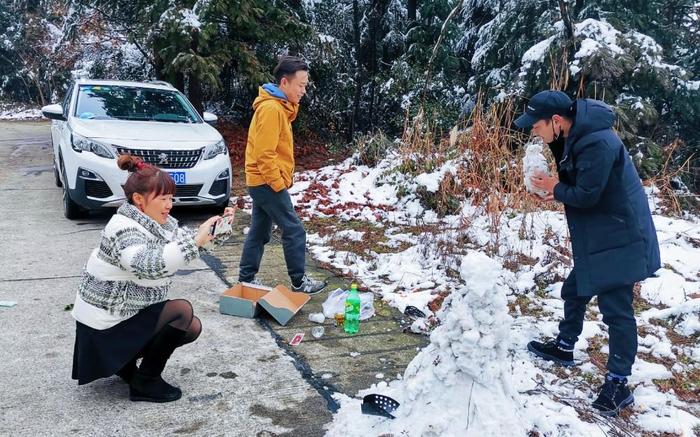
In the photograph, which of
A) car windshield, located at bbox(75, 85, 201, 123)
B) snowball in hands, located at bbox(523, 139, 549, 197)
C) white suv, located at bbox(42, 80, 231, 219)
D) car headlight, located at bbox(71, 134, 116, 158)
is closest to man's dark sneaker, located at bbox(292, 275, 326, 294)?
snowball in hands, located at bbox(523, 139, 549, 197)

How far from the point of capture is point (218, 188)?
7094mm

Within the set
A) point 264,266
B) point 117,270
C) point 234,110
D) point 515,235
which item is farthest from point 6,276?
point 234,110

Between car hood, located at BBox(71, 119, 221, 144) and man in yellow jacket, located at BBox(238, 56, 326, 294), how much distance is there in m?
2.70

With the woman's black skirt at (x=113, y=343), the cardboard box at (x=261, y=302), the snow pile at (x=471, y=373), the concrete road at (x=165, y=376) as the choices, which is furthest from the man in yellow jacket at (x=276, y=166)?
the snow pile at (x=471, y=373)

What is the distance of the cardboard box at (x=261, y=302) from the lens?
14.0 ft

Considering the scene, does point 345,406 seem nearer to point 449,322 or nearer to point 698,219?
point 449,322

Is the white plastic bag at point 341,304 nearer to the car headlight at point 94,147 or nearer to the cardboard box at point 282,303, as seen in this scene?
the cardboard box at point 282,303

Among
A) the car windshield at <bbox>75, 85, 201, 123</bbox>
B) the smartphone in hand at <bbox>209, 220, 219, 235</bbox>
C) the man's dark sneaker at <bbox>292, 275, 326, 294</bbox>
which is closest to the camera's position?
the smartphone in hand at <bbox>209, 220, 219, 235</bbox>

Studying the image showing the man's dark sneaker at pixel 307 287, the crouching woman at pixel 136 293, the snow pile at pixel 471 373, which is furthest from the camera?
the man's dark sneaker at pixel 307 287

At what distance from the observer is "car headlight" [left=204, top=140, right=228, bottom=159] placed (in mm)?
7024

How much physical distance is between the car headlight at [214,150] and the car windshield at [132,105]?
93 cm

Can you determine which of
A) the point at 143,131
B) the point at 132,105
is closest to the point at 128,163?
the point at 143,131

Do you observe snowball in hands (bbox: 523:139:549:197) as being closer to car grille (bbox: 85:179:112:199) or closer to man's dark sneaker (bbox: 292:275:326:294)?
man's dark sneaker (bbox: 292:275:326:294)

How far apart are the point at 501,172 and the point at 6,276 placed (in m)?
4.96
